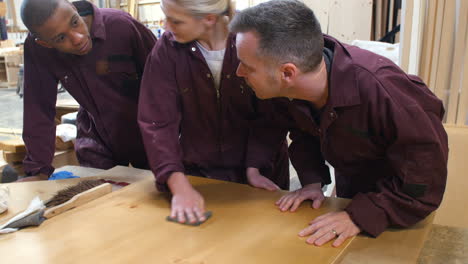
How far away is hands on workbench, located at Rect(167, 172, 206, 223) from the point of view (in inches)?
50.3

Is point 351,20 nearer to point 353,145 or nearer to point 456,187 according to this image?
point 456,187

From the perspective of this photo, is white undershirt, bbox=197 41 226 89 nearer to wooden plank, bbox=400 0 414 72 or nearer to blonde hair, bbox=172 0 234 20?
blonde hair, bbox=172 0 234 20

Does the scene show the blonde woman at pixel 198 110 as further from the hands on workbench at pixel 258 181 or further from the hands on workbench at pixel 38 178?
the hands on workbench at pixel 38 178

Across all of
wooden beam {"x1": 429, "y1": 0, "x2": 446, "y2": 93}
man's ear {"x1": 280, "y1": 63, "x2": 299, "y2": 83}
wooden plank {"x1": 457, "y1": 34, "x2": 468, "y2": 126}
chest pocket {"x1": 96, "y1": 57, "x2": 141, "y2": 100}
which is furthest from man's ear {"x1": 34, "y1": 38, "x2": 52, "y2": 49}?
wooden plank {"x1": 457, "y1": 34, "x2": 468, "y2": 126}

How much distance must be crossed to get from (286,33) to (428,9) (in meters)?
1.16

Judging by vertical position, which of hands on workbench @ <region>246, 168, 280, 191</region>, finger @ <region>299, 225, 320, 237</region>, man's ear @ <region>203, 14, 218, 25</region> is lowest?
hands on workbench @ <region>246, 168, 280, 191</region>

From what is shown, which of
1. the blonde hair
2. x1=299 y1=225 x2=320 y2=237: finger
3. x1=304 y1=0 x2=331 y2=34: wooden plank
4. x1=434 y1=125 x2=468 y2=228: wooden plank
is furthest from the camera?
x1=304 y1=0 x2=331 y2=34: wooden plank

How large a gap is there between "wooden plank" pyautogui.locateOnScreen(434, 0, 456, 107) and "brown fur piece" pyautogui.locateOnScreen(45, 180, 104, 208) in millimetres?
1647

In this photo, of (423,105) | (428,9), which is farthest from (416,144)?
(428,9)

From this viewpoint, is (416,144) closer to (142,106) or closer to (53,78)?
(142,106)

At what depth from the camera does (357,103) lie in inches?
46.6

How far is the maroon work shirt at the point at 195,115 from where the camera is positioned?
5.00ft

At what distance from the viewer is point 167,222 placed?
1.26 metres

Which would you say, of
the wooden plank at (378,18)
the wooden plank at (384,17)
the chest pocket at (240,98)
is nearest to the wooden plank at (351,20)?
the wooden plank at (378,18)
